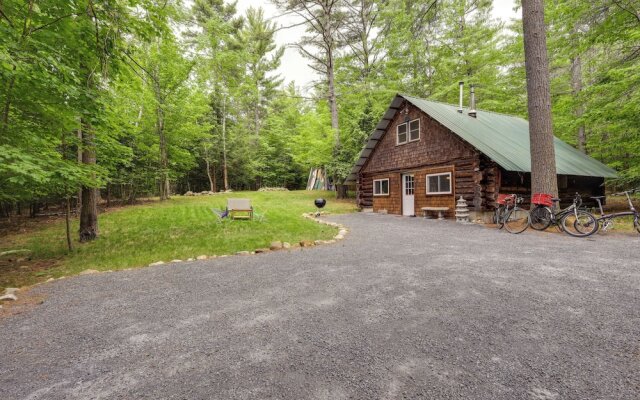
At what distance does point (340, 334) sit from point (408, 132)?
42.6ft

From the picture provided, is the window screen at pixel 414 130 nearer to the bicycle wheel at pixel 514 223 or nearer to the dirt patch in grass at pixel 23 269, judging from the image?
the bicycle wheel at pixel 514 223

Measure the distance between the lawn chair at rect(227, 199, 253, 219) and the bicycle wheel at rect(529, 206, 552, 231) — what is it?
9780mm

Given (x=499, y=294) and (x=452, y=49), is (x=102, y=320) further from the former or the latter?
(x=452, y=49)

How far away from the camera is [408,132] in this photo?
45.4ft

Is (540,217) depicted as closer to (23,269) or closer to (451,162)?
(451,162)

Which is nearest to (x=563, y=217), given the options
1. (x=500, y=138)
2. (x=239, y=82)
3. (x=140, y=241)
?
(x=500, y=138)

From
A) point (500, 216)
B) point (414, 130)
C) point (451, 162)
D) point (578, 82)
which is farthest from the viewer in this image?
point (578, 82)

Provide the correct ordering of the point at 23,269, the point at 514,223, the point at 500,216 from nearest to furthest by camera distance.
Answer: the point at 23,269
the point at 514,223
the point at 500,216

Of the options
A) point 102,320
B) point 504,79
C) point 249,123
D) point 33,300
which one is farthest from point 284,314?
point 249,123

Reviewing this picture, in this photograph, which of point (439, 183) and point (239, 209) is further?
point (439, 183)

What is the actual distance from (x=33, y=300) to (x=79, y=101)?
3421 millimetres

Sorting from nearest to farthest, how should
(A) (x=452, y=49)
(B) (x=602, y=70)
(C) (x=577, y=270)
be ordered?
(C) (x=577, y=270) → (B) (x=602, y=70) → (A) (x=452, y=49)

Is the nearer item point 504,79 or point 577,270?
point 577,270

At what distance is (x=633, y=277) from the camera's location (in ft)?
12.9
